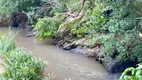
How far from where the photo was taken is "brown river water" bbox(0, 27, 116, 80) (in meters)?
7.20

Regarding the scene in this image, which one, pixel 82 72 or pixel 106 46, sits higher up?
pixel 106 46

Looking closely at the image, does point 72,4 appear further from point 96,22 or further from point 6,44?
point 6,44

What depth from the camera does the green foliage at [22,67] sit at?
5383 millimetres

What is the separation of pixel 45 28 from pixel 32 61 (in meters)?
5.29

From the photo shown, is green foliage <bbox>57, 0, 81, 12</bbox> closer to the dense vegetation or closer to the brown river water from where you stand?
the dense vegetation

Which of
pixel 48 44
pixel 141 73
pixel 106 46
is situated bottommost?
pixel 48 44

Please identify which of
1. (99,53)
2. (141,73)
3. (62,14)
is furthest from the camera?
(62,14)

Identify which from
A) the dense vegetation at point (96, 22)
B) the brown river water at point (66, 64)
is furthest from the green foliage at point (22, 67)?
the dense vegetation at point (96, 22)

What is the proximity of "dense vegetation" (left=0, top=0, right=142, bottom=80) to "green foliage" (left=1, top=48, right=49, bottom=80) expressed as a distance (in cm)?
217

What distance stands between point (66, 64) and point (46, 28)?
10.1 feet

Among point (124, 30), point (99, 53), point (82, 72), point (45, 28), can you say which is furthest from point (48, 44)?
point (124, 30)

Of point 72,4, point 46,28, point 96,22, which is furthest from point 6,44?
point 72,4

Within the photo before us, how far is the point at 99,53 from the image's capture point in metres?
8.49

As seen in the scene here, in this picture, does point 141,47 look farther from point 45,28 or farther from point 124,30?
point 45,28
